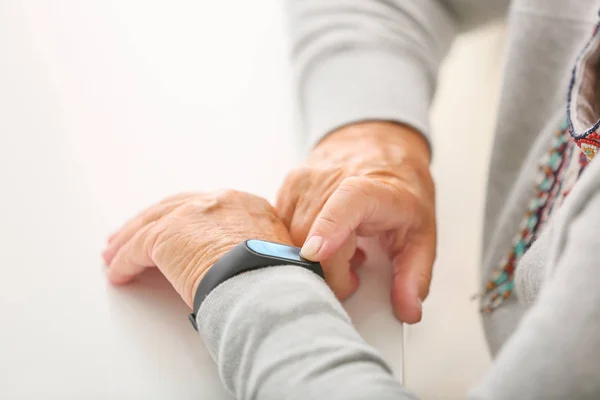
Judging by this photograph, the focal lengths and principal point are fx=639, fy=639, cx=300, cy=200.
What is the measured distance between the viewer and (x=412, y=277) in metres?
0.54

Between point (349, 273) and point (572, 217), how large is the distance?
0.73 ft

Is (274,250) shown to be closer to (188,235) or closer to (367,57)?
(188,235)

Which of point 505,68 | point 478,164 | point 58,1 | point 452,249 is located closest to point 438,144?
point 478,164

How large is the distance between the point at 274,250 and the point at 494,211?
33 centimetres

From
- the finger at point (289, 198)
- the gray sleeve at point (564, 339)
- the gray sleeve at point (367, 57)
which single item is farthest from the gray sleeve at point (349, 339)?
the gray sleeve at point (367, 57)

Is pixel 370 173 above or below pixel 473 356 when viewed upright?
above

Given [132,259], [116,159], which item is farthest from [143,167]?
[132,259]

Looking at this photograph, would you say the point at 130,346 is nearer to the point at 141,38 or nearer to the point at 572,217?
the point at 572,217

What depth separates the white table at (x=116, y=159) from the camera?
1.59 feet

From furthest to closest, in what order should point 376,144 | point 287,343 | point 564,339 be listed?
point 376,144 < point 287,343 < point 564,339

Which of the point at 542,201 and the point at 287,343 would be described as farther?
the point at 542,201

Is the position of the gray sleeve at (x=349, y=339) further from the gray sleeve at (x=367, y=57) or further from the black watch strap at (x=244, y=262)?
the gray sleeve at (x=367, y=57)

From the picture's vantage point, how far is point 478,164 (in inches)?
37.2

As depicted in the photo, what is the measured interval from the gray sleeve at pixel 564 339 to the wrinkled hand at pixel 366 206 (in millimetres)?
192
